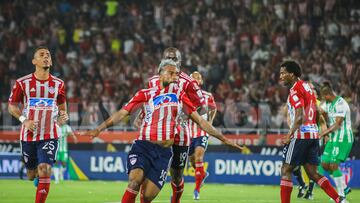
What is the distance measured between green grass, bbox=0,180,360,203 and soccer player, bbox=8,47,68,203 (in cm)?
383

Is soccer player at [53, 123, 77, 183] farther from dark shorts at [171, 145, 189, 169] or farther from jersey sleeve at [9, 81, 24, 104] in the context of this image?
dark shorts at [171, 145, 189, 169]

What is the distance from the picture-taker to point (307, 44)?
1184 inches

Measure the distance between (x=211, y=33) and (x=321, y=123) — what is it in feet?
46.2

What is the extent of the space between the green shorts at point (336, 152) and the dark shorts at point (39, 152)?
22.1ft

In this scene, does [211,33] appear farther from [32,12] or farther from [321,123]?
[321,123]

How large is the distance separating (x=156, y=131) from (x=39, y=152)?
2917mm

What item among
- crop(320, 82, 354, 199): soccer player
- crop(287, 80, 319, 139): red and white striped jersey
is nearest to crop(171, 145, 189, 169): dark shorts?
crop(287, 80, 319, 139): red and white striped jersey

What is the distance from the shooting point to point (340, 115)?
57.2ft

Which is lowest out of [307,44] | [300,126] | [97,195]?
[97,195]

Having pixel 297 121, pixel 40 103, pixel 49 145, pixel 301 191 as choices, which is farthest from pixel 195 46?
pixel 49 145

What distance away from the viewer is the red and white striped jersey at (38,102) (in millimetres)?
13641

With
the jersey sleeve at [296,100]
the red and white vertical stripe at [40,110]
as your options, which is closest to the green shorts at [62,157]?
the red and white vertical stripe at [40,110]

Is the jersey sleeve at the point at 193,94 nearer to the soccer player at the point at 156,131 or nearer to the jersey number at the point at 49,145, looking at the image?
the soccer player at the point at 156,131

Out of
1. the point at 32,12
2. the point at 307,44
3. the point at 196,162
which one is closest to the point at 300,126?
the point at 196,162
